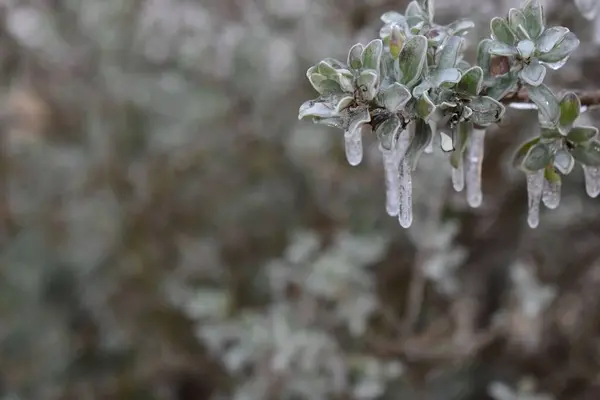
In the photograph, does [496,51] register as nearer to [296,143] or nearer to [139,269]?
[296,143]

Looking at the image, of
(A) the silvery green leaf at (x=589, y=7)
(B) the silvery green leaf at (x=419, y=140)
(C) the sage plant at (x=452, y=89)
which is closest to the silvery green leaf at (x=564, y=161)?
(C) the sage plant at (x=452, y=89)

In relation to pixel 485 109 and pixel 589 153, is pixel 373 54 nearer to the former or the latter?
pixel 485 109

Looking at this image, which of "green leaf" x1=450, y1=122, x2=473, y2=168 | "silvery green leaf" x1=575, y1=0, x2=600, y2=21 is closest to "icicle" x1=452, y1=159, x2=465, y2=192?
"green leaf" x1=450, y1=122, x2=473, y2=168

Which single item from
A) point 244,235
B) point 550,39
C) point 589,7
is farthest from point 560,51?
point 244,235

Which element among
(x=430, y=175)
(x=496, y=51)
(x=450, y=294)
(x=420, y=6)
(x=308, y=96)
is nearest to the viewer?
(x=496, y=51)

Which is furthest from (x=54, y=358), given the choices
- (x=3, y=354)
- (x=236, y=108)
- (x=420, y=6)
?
(x=420, y=6)

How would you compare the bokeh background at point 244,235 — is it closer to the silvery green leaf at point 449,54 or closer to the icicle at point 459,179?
the icicle at point 459,179

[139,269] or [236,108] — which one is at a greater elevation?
[236,108]

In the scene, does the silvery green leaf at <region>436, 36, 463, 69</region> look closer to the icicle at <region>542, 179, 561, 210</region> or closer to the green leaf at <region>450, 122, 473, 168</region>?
the green leaf at <region>450, 122, 473, 168</region>
